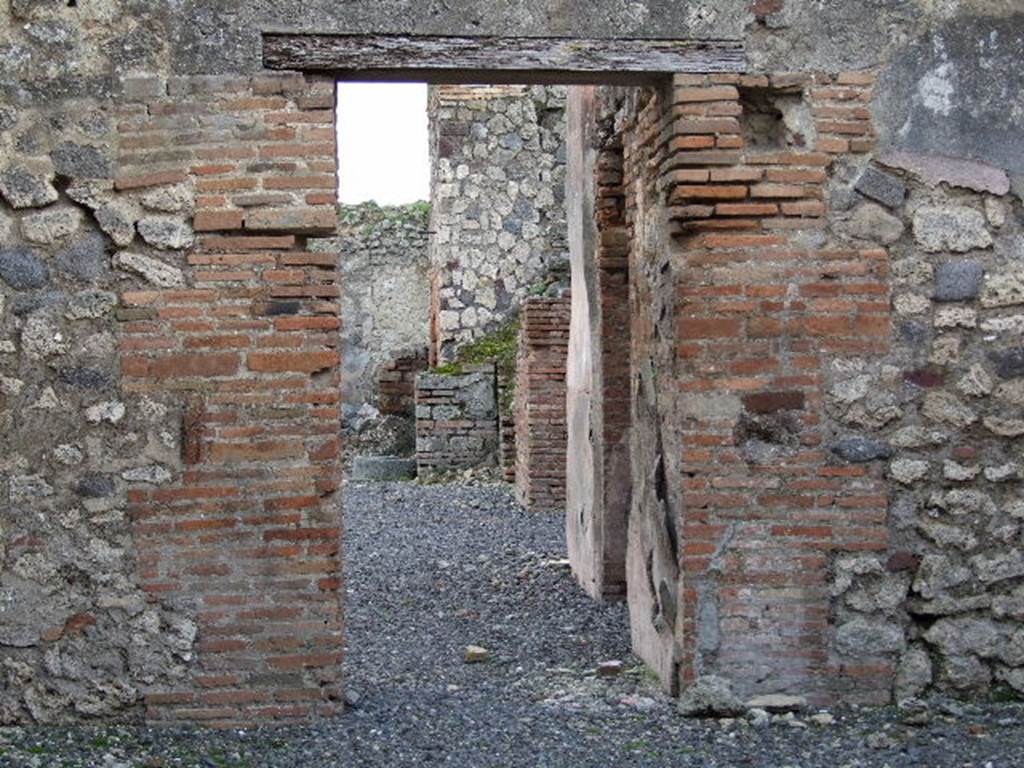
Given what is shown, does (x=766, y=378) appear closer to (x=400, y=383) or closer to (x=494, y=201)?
(x=494, y=201)

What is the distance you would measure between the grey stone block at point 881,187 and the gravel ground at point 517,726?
2013 millimetres

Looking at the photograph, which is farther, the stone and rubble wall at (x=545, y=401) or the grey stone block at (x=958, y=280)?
the stone and rubble wall at (x=545, y=401)

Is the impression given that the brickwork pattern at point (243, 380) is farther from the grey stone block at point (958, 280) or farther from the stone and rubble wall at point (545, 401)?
the stone and rubble wall at point (545, 401)

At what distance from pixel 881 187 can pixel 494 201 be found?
980cm

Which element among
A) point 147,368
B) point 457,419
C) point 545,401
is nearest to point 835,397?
point 147,368

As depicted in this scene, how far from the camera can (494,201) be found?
1510 cm

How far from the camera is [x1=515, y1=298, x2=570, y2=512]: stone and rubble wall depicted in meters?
12.5

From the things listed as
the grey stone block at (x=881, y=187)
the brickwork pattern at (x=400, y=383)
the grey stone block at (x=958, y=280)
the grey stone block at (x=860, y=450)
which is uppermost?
the grey stone block at (x=881, y=187)

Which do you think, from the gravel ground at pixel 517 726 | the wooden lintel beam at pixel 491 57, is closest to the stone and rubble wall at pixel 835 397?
the wooden lintel beam at pixel 491 57

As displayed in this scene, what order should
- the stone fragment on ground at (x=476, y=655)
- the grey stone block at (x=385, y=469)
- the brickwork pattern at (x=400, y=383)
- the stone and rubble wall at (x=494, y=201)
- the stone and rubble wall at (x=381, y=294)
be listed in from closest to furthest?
the stone fragment on ground at (x=476, y=655)
the stone and rubble wall at (x=494, y=201)
the grey stone block at (x=385, y=469)
the brickwork pattern at (x=400, y=383)
the stone and rubble wall at (x=381, y=294)

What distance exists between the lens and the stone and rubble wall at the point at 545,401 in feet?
40.9

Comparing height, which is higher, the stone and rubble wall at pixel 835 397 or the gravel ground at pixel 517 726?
the stone and rubble wall at pixel 835 397

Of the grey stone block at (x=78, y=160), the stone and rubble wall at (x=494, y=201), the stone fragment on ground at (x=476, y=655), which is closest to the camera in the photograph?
the grey stone block at (x=78, y=160)

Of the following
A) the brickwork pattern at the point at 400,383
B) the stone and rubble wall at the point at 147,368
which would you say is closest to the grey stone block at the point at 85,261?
the stone and rubble wall at the point at 147,368
